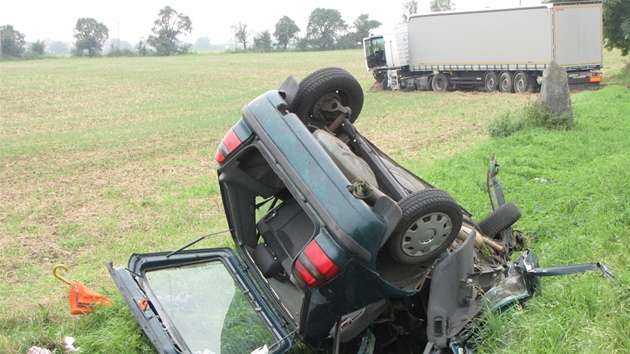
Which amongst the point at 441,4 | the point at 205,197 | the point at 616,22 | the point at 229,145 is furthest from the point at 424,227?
the point at 441,4

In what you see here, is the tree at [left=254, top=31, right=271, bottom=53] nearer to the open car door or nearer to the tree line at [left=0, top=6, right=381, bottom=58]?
the tree line at [left=0, top=6, right=381, bottom=58]

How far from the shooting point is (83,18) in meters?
100

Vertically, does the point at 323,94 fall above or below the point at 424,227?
above

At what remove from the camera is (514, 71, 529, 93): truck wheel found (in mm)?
25797

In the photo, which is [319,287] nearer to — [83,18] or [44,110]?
[44,110]

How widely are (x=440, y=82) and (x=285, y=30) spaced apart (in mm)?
73788

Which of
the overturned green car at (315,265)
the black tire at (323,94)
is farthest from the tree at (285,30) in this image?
the overturned green car at (315,265)

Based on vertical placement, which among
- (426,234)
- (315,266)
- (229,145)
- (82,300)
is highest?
(229,145)

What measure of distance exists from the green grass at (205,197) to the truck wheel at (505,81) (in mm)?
1682

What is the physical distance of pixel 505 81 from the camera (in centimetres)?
2677

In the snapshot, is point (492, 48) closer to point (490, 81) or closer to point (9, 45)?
point (490, 81)

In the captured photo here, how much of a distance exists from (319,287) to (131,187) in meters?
8.71

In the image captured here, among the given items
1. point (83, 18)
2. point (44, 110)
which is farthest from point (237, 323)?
point (83, 18)

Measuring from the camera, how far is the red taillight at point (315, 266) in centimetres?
320
